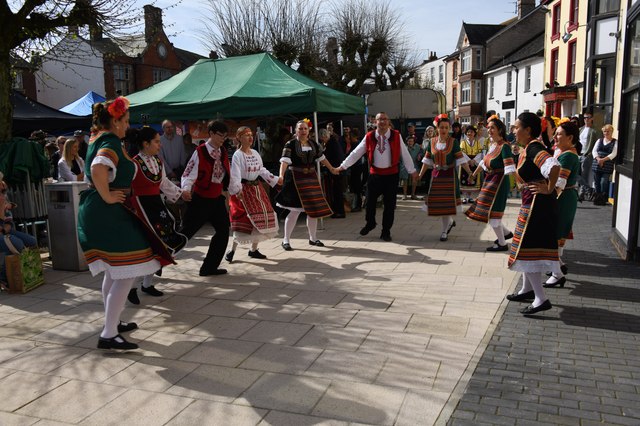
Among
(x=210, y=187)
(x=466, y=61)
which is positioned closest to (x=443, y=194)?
(x=210, y=187)

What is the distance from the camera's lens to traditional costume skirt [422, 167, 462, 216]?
8203mm

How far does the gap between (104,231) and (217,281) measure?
7.79 ft

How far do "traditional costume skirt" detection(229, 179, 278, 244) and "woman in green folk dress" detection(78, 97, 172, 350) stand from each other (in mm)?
2811

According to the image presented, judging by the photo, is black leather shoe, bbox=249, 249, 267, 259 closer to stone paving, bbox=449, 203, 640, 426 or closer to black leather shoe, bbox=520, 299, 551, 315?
stone paving, bbox=449, 203, 640, 426

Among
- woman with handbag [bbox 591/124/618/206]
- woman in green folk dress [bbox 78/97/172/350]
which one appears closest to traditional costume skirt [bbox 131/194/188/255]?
woman in green folk dress [bbox 78/97/172/350]

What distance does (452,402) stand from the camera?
3287 millimetres

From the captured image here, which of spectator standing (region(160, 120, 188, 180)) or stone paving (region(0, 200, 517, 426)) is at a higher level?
spectator standing (region(160, 120, 188, 180))

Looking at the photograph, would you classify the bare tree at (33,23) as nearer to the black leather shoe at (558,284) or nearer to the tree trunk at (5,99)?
the tree trunk at (5,99)

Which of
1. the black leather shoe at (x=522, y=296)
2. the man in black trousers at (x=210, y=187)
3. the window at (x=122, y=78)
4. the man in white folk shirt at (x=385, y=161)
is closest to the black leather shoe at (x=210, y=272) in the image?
the man in black trousers at (x=210, y=187)

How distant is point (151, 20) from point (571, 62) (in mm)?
22705

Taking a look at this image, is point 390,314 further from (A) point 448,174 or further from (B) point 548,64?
(B) point 548,64

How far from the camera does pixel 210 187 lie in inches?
246

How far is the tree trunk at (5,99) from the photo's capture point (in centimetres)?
701

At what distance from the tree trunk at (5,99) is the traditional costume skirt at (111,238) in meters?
3.94
